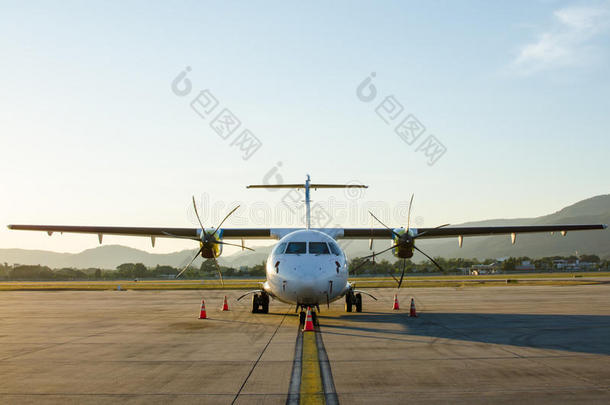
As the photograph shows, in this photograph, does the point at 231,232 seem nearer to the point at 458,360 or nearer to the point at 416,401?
the point at 458,360

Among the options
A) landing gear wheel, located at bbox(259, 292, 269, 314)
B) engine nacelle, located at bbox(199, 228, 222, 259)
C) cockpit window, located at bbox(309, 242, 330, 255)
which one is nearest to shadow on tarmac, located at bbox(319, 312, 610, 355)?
cockpit window, located at bbox(309, 242, 330, 255)

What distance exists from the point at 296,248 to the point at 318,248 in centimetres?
62

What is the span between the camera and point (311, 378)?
7223mm

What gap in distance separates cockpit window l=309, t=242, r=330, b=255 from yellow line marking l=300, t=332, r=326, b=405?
4111mm

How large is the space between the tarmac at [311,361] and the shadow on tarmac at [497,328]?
26 millimetres

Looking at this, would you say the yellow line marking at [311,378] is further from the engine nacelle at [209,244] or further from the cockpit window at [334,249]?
the engine nacelle at [209,244]

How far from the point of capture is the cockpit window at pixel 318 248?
14402 millimetres

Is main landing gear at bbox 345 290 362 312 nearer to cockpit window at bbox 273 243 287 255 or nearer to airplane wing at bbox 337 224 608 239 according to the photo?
airplane wing at bbox 337 224 608 239

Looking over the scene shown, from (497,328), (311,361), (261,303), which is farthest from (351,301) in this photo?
(311,361)

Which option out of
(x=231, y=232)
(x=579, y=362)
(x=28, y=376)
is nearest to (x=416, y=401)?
(x=579, y=362)

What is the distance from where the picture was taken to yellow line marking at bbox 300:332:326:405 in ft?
19.9

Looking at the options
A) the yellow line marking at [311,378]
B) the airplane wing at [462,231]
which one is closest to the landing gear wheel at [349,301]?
the airplane wing at [462,231]

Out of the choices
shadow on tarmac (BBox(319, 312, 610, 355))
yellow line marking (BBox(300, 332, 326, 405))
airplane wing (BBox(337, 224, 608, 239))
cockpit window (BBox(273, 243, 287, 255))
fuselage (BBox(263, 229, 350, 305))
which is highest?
airplane wing (BBox(337, 224, 608, 239))

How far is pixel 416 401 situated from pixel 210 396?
2.40 metres
